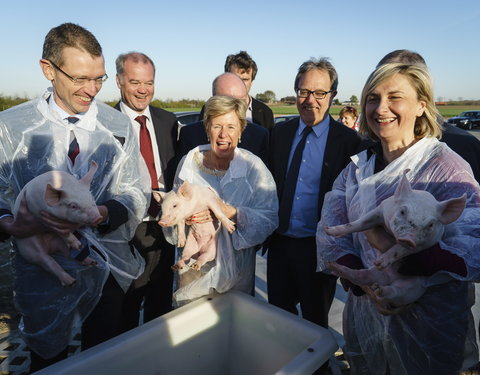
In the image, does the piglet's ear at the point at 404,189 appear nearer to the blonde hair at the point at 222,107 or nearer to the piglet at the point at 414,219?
Answer: the piglet at the point at 414,219

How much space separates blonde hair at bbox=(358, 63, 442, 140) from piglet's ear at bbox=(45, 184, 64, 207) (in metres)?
1.64

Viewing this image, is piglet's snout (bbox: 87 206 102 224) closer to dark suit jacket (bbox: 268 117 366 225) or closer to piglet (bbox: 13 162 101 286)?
piglet (bbox: 13 162 101 286)

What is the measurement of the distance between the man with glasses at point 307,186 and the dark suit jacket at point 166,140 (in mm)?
933

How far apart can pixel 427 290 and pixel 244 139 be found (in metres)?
1.78

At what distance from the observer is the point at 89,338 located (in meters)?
Result: 2.26

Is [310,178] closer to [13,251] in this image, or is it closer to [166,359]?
[166,359]

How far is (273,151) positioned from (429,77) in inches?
53.2

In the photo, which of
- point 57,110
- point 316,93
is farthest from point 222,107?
point 57,110

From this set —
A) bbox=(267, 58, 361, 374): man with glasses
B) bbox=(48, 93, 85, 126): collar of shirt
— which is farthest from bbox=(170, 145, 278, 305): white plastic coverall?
bbox=(48, 93, 85, 126): collar of shirt

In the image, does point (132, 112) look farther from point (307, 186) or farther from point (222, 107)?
point (307, 186)

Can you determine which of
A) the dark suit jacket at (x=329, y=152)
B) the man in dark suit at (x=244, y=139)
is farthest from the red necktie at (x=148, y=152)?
the dark suit jacket at (x=329, y=152)

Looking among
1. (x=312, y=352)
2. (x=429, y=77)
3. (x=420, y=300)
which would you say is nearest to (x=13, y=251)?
(x=312, y=352)

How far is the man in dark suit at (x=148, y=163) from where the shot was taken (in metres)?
2.78

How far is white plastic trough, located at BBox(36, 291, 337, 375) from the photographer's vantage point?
1.39 m
